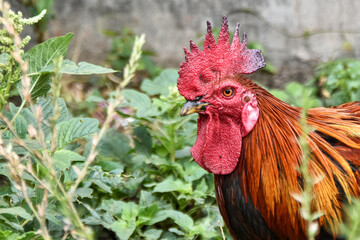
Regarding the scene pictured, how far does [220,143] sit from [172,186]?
31.9 inches

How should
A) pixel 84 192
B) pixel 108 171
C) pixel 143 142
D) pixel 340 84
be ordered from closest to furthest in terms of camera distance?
pixel 84 192, pixel 108 171, pixel 143 142, pixel 340 84

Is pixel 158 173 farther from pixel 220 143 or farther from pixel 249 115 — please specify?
pixel 249 115

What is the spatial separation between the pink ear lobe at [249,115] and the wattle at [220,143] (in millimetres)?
47

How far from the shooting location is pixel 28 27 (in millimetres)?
5934

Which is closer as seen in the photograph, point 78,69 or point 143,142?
point 78,69

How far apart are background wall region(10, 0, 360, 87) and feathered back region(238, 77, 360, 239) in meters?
3.45

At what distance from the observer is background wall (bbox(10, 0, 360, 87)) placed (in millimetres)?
6141

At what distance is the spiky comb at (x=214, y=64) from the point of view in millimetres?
2699

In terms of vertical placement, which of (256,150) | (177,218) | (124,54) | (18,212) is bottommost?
(177,218)

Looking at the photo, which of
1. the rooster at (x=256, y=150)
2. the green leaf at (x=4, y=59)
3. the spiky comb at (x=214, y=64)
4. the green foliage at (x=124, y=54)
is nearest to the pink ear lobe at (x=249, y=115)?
the rooster at (x=256, y=150)

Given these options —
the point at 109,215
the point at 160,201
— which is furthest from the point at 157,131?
the point at 109,215

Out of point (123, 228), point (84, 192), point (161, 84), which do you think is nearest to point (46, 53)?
point (84, 192)

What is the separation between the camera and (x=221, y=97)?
2.67m

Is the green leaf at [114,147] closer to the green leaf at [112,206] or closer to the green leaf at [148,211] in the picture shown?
the green leaf at [112,206]
